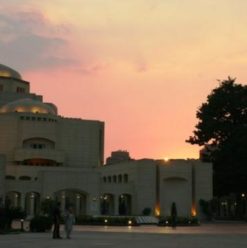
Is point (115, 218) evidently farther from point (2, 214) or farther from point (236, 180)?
point (236, 180)

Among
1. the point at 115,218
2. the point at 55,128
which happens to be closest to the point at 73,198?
the point at 55,128

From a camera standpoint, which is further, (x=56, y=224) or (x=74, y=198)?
(x=74, y=198)

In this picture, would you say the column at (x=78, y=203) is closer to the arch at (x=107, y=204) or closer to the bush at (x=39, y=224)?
the arch at (x=107, y=204)

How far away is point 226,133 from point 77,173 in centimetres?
1869

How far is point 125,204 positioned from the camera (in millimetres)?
72688

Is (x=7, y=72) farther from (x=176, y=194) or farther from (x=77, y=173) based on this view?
(x=176, y=194)

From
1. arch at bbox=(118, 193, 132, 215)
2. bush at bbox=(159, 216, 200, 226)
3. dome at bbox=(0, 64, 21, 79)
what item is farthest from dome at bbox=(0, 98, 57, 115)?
bush at bbox=(159, 216, 200, 226)

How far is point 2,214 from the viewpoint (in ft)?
101

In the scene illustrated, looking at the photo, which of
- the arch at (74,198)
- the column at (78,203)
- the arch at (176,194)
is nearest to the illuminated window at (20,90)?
the arch at (74,198)

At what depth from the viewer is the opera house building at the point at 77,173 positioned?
68938 mm

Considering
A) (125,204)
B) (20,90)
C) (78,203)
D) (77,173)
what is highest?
(20,90)

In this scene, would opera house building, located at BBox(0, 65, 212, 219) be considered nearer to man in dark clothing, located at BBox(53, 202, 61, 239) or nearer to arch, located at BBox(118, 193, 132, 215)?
arch, located at BBox(118, 193, 132, 215)

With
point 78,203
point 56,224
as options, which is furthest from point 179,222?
point 78,203

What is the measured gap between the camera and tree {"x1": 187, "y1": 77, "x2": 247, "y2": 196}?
70.8m
